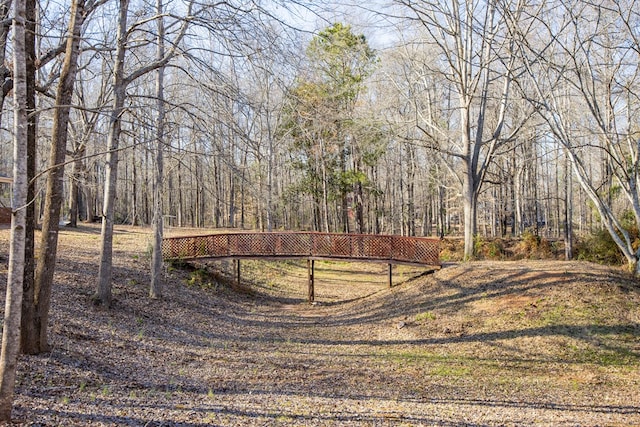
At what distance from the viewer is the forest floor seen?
602 cm

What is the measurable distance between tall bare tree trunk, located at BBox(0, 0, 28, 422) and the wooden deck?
12.9 m

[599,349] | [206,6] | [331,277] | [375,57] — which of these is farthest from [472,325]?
[375,57]

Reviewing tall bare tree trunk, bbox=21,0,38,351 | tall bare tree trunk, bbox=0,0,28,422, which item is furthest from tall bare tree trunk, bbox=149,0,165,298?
tall bare tree trunk, bbox=0,0,28,422

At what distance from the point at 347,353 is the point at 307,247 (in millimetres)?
7438

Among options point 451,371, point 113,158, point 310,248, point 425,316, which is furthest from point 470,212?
point 113,158

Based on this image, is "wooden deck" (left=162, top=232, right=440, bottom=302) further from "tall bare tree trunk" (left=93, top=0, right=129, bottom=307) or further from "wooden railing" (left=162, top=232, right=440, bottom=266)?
"tall bare tree trunk" (left=93, top=0, right=129, bottom=307)

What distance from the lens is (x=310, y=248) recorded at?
17.5 meters

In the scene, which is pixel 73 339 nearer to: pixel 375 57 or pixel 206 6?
pixel 206 6

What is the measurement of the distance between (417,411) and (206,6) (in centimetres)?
647

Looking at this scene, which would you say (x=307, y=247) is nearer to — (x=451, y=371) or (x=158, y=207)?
(x=158, y=207)

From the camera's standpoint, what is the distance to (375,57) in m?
27.6

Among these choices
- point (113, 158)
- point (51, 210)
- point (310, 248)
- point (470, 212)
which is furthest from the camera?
point (470, 212)

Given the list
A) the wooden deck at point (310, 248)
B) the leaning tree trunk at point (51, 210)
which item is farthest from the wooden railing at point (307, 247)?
the leaning tree trunk at point (51, 210)

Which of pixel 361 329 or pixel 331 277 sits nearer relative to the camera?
pixel 361 329
